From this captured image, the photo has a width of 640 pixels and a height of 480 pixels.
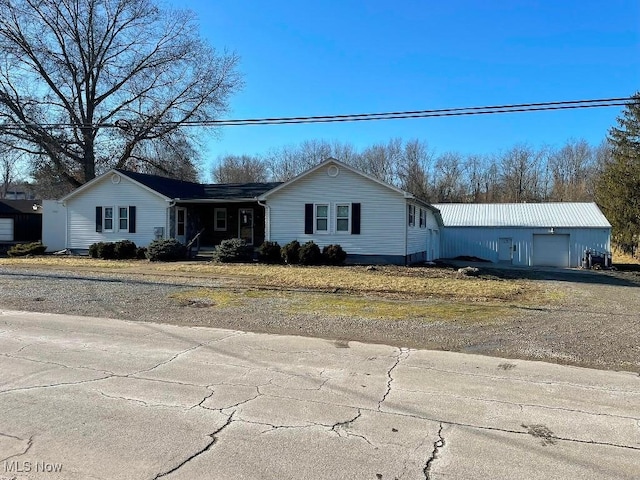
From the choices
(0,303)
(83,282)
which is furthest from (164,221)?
(0,303)

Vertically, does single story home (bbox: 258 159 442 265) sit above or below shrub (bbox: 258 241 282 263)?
above

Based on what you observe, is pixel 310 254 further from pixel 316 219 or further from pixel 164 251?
pixel 164 251

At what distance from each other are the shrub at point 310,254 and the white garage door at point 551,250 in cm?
1831

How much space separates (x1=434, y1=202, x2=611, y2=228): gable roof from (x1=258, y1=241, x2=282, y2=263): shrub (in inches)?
688

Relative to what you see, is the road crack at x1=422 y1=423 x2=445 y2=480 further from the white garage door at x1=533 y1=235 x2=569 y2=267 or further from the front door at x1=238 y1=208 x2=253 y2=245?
the white garage door at x1=533 y1=235 x2=569 y2=267

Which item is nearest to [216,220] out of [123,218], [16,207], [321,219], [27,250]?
[123,218]

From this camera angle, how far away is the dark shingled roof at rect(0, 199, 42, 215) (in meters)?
33.4

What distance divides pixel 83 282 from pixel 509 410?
1336 cm

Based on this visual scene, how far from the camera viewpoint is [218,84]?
3872 cm

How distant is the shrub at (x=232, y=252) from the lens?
21.5 meters

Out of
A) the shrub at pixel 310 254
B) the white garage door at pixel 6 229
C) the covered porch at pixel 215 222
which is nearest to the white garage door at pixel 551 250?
the shrub at pixel 310 254

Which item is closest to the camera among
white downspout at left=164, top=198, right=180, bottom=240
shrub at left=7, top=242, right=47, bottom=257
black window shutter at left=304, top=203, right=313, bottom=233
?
black window shutter at left=304, top=203, right=313, bottom=233

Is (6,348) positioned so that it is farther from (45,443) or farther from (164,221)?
(164,221)

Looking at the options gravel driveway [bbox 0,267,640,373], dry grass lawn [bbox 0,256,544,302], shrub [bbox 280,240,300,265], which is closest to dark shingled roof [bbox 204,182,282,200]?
shrub [bbox 280,240,300,265]
